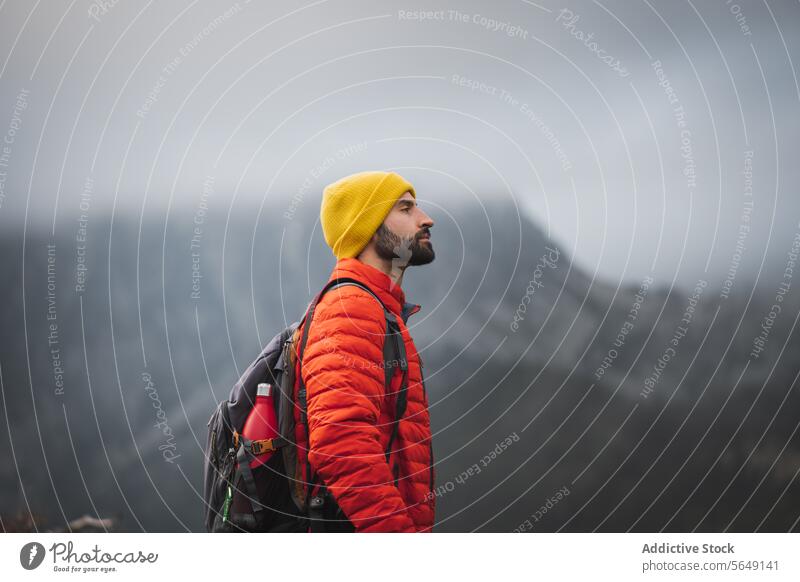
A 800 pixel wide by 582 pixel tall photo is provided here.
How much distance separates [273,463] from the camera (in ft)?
5.99

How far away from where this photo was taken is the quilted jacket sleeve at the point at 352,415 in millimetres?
1724

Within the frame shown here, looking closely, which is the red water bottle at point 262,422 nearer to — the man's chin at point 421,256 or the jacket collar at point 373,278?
the jacket collar at point 373,278

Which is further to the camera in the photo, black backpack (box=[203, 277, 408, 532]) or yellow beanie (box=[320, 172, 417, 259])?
yellow beanie (box=[320, 172, 417, 259])

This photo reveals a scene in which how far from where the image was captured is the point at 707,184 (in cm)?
246

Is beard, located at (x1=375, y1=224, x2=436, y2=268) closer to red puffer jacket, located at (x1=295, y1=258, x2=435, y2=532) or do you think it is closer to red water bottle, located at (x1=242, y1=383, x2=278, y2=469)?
red puffer jacket, located at (x1=295, y1=258, x2=435, y2=532)

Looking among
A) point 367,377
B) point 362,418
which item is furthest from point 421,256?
point 362,418

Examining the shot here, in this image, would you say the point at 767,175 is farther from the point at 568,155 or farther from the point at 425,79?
the point at 425,79

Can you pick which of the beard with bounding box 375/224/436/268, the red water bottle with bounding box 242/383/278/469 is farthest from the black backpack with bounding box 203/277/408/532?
the beard with bounding box 375/224/436/268

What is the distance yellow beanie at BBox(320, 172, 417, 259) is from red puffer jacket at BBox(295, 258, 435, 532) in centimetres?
7

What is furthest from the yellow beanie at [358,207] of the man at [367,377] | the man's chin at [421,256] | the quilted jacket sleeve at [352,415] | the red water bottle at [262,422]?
the red water bottle at [262,422]

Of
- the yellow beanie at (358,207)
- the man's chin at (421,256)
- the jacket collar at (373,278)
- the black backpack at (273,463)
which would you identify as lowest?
the black backpack at (273,463)

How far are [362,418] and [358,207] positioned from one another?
0.65 metres

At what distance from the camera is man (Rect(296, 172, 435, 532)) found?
173cm
